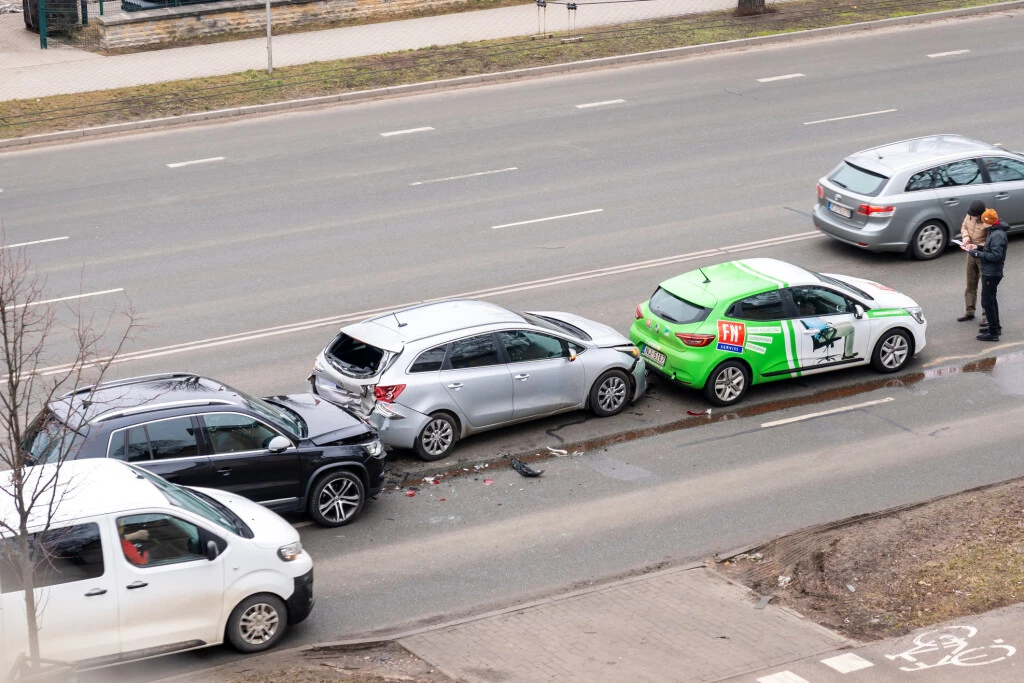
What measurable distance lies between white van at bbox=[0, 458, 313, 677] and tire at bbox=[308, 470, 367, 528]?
6.08 ft

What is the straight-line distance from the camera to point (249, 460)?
1205 centimetres

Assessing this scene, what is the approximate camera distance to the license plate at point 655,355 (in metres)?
15.4

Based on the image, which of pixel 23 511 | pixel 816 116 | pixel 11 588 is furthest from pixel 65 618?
pixel 816 116

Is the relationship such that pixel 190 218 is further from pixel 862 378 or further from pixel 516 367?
pixel 862 378

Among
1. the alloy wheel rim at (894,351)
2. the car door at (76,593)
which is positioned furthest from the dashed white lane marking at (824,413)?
the car door at (76,593)

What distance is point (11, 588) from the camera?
9.09m

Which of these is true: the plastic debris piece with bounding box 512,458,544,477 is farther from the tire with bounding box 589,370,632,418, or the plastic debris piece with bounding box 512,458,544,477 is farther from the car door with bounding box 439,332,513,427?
the tire with bounding box 589,370,632,418

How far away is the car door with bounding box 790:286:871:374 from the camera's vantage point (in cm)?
1543

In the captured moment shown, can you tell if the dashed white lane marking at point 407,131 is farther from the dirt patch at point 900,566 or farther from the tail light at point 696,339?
the dirt patch at point 900,566

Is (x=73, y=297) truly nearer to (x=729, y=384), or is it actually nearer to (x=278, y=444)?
(x=278, y=444)

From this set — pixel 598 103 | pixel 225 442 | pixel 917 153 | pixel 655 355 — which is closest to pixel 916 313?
pixel 655 355

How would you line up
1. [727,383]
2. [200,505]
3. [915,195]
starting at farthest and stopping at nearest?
[915,195]
[727,383]
[200,505]

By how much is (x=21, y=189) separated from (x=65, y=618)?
51.9 ft

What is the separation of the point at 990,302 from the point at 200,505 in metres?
11.1
